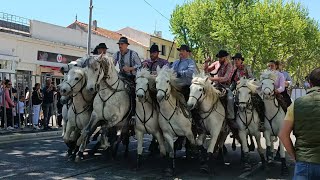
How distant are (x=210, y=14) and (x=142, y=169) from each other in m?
29.8

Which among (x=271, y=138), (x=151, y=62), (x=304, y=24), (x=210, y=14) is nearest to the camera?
(x=271, y=138)

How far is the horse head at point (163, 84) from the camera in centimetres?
710

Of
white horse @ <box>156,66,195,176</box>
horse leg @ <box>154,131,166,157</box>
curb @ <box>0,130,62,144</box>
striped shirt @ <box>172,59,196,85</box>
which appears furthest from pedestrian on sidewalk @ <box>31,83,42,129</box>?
white horse @ <box>156,66,195,176</box>

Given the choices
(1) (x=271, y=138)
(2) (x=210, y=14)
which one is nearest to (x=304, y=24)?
(2) (x=210, y=14)

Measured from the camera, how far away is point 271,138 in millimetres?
8523

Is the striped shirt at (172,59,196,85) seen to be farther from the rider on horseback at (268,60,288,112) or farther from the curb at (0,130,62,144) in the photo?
the curb at (0,130,62,144)

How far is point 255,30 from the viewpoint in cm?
3030

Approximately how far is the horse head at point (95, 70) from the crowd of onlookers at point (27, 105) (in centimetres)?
686

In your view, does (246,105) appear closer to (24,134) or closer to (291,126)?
(291,126)

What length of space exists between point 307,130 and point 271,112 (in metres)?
4.82

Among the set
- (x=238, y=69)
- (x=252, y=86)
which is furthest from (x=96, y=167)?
(x=238, y=69)

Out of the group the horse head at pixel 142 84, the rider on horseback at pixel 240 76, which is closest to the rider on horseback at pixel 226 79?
the rider on horseback at pixel 240 76

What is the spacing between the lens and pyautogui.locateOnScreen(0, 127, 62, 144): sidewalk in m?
12.1

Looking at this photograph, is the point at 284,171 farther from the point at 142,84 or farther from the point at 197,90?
the point at 142,84
